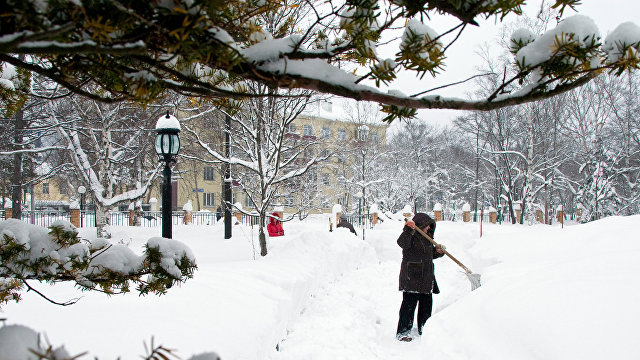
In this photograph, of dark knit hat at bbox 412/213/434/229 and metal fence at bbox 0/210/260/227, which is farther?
metal fence at bbox 0/210/260/227

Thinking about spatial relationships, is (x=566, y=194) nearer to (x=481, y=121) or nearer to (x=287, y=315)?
(x=481, y=121)

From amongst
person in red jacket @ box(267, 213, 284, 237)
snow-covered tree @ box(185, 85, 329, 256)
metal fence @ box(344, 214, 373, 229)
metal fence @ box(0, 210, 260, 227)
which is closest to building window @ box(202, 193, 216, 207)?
metal fence @ box(0, 210, 260, 227)

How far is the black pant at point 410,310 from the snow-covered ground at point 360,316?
230 mm

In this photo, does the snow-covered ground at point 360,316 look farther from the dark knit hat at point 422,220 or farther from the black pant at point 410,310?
the dark knit hat at point 422,220

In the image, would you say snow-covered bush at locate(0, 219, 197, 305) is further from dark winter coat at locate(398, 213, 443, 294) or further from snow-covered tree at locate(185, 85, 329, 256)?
snow-covered tree at locate(185, 85, 329, 256)

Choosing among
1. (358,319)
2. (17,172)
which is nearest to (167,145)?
(358,319)

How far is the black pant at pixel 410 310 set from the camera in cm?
521

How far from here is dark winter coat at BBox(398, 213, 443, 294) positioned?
210 inches

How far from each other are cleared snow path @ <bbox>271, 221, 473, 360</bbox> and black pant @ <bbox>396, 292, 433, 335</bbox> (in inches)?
8.1

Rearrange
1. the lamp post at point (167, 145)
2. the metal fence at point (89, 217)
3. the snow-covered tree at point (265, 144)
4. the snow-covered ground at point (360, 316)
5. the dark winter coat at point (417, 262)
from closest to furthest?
1. the snow-covered ground at point (360, 316)
2. the dark winter coat at point (417, 262)
3. the lamp post at point (167, 145)
4. the snow-covered tree at point (265, 144)
5. the metal fence at point (89, 217)

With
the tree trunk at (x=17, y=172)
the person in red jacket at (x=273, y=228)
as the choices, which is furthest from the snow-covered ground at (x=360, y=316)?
the tree trunk at (x=17, y=172)

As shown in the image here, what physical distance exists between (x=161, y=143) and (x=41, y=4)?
5.27 m

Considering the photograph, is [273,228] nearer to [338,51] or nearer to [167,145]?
[167,145]

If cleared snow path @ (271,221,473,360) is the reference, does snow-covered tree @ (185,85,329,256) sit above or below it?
above
